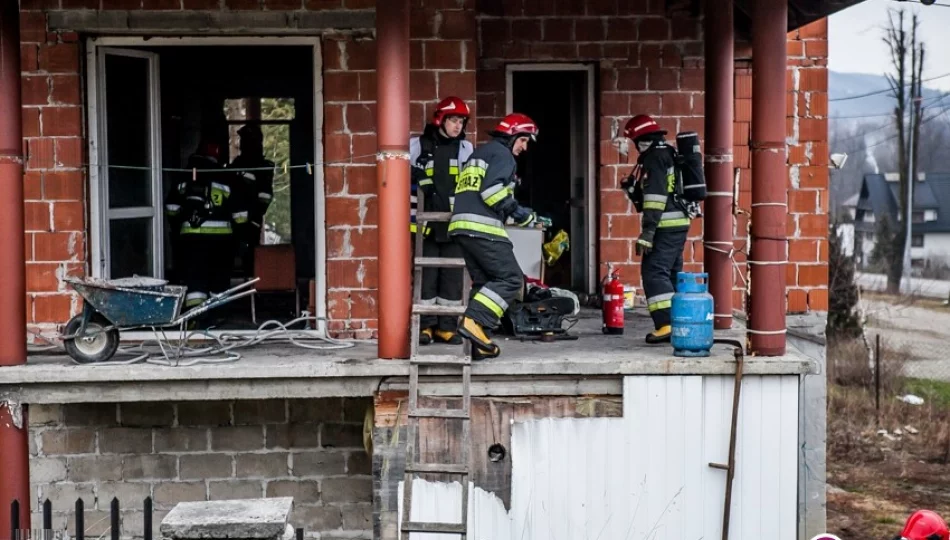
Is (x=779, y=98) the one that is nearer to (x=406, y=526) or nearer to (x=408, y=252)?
(x=408, y=252)

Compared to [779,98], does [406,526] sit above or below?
below

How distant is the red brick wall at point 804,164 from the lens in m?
12.2

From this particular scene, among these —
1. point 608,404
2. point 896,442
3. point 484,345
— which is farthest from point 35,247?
point 896,442

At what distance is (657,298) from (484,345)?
65.3 inches

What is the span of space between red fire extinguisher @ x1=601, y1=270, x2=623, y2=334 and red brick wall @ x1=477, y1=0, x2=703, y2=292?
189cm

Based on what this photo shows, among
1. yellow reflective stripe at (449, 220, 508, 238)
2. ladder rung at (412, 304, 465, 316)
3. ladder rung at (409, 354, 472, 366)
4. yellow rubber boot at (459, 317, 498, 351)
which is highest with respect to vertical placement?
yellow reflective stripe at (449, 220, 508, 238)

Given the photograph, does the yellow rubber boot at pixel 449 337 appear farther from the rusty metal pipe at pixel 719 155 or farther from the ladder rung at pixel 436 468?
the rusty metal pipe at pixel 719 155

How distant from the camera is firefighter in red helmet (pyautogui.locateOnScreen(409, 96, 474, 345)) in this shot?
9.59 meters

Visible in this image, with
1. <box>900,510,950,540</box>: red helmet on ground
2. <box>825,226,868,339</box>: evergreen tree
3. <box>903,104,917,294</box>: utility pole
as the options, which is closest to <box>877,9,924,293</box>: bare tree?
<box>903,104,917,294</box>: utility pole

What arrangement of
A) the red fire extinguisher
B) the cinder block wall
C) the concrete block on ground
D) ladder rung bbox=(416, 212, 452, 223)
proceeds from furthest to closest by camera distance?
the red fire extinguisher, the cinder block wall, ladder rung bbox=(416, 212, 452, 223), the concrete block on ground

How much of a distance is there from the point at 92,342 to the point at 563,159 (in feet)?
20.8

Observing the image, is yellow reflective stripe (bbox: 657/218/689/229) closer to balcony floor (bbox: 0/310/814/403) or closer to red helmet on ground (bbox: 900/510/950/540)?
balcony floor (bbox: 0/310/814/403)

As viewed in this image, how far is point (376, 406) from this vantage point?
8.89m

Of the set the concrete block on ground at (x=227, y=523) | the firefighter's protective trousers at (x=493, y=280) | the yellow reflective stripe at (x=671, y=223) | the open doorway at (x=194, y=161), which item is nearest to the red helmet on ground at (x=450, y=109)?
the firefighter's protective trousers at (x=493, y=280)
